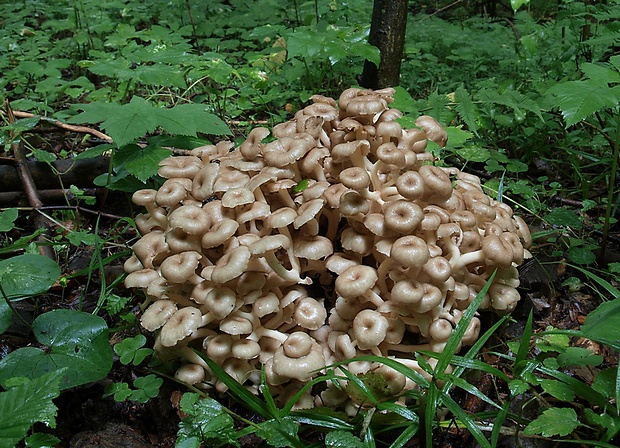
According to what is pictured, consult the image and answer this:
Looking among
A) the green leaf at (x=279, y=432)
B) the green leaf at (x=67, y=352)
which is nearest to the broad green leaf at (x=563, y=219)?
the green leaf at (x=279, y=432)

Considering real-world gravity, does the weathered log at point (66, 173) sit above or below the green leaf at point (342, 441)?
above

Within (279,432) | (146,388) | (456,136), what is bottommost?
(146,388)

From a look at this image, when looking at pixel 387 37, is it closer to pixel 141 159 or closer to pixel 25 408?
pixel 141 159

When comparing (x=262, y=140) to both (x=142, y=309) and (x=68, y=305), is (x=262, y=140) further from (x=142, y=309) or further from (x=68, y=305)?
(x=68, y=305)

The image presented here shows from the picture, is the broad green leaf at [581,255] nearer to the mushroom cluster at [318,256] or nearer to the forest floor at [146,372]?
the forest floor at [146,372]

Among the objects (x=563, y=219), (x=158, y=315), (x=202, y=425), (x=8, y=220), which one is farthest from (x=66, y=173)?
(x=563, y=219)

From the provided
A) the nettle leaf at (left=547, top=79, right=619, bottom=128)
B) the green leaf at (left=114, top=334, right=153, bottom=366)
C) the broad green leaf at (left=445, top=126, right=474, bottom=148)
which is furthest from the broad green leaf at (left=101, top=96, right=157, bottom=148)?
the nettle leaf at (left=547, top=79, right=619, bottom=128)
